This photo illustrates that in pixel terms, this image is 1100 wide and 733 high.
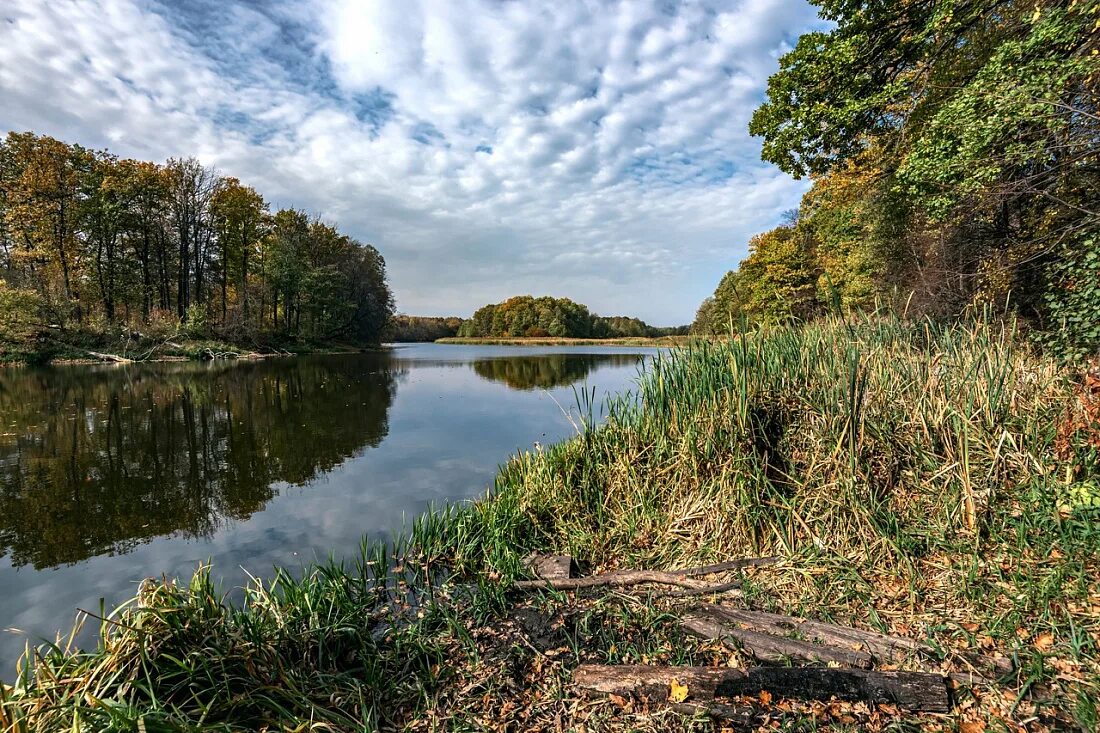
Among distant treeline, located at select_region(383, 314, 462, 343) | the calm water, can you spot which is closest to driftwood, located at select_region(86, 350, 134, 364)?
the calm water

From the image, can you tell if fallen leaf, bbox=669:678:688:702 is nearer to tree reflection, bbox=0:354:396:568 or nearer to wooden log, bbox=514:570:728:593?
wooden log, bbox=514:570:728:593

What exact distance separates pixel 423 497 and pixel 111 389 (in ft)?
50.2

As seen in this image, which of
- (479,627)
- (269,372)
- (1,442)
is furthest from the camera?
(269,372)

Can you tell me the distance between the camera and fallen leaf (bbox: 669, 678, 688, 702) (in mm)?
2135

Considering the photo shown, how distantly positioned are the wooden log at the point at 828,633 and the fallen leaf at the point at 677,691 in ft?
2.44

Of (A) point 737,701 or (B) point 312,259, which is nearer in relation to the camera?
(A) point 737,701

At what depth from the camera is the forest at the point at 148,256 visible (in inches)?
963

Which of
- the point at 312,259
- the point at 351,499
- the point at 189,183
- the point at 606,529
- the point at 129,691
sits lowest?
the point at 351,499

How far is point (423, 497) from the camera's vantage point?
6.33 metres

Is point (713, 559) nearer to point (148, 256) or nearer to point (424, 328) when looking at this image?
point (148, 256)

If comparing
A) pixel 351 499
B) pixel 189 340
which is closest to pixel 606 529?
pixel 351 499

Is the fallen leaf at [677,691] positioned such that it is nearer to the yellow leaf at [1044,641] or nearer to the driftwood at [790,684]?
the driftwood at [790,684]

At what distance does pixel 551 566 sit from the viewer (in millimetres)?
3711

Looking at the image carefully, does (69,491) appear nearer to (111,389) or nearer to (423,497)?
(423,497)
